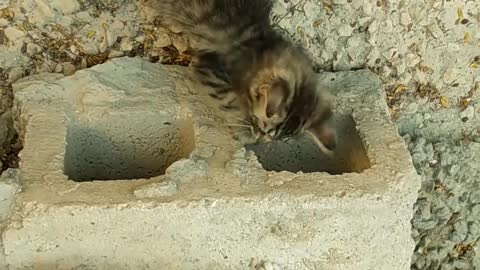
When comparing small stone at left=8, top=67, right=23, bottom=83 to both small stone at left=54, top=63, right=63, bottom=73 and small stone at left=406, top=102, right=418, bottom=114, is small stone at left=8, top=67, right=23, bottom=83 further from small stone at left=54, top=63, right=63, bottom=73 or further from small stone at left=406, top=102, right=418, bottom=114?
small stone at left=406, top=102, right=418, bottom=114

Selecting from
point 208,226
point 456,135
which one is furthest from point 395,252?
point 456,135

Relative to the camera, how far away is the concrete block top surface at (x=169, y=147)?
1668mm

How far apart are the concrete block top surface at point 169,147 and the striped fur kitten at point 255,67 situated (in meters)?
0.06

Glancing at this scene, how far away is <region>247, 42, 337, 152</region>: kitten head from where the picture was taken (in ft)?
5.68

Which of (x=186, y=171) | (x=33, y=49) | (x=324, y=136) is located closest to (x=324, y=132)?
(x=324, y=136)

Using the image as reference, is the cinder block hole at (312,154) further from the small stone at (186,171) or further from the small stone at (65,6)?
the small stone at (65,6)

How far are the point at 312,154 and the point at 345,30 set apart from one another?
320mm

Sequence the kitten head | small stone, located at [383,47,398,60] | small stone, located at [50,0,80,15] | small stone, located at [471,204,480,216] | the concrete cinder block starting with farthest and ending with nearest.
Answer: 1. small stone, located at [471,204,480,216]
2. small stone, located at [383,47,398,60]
3. small stone, located at [50,0,80,15]
4. the kitten head
5. the concrete cinder block

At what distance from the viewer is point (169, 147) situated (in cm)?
194

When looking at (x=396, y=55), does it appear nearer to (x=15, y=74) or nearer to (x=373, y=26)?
(x=373, y=26)

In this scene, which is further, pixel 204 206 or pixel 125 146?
pixel 125 146

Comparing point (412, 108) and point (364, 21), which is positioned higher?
point (364, 21)

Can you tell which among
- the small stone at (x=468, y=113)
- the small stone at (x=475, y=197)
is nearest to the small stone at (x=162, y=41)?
the small stone at (x=468, y=113)

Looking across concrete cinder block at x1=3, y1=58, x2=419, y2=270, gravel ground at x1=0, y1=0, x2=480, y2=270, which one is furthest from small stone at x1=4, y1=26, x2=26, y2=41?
concrete cinder block at x1=3, y1=58, x2=419, y2=270
